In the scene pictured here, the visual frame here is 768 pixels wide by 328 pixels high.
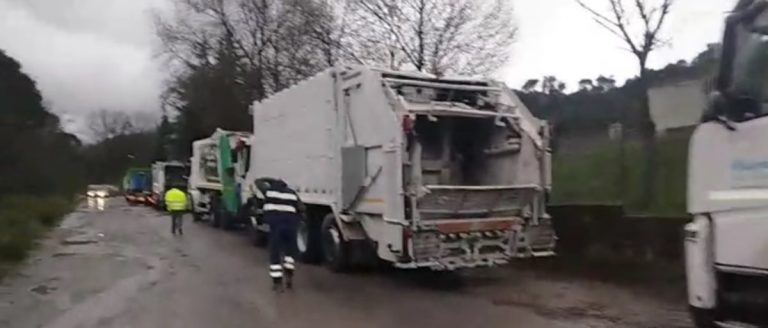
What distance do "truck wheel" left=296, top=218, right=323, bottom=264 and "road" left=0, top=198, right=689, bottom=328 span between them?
0.47 metres

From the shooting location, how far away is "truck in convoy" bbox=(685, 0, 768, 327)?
16.7 feet

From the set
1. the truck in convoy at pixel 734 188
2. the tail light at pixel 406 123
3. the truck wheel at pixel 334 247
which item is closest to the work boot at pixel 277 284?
the truck wheel at pixel 334 247

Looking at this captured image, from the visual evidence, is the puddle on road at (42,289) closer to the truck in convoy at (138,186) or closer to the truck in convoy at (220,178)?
the truck in convoy at (220,178)

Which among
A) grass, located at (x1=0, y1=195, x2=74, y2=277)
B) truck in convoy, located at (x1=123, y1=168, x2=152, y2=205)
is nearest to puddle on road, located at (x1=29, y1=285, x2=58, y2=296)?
grass, located at (x1=0, y1=195, x2=74, y2=277)

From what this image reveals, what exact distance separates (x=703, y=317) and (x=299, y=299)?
19.2ft

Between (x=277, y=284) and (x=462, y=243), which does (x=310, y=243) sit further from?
(x=462, y=243)

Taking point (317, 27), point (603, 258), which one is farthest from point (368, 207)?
point (317, 27)

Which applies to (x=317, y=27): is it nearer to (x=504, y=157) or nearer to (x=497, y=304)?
(x=504, y=157)

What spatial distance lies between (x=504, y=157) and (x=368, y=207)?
2.12 m

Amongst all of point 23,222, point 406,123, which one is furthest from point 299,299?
point 23,222

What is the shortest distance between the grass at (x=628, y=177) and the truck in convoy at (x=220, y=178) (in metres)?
7.88

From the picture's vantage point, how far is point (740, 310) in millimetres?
5316

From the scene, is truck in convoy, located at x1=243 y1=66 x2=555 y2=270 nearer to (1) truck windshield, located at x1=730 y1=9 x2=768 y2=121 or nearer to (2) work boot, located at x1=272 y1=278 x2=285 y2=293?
(2) work boot, located at x1=272 y1=278 x2=285 y2=293

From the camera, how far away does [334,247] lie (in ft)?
41.8
